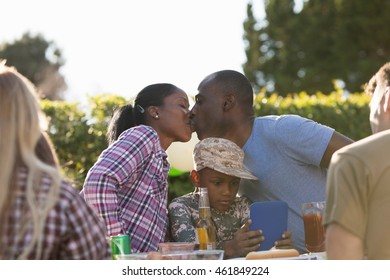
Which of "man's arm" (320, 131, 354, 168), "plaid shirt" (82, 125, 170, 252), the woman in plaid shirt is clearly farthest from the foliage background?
"man's arm" (320, 131, 354, 168)

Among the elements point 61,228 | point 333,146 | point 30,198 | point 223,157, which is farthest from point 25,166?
point 333,146

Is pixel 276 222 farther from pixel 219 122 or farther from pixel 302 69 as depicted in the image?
pixel 302 69

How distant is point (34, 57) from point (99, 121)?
34450 mm

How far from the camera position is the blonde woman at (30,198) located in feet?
9.29

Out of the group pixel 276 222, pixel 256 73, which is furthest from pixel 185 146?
pixel 256 73

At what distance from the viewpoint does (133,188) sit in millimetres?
4406

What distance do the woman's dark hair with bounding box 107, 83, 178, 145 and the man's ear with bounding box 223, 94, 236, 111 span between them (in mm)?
312

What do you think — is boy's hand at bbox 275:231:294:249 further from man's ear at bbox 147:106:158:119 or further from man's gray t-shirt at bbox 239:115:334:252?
man's ear at bbox 147:106:158:119

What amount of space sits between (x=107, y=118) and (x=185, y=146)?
2568 millimetres

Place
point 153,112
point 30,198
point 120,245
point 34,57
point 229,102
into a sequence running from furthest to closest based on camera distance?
point 34,57, point 229,102, point 153,112, point 120,245, point 30,198

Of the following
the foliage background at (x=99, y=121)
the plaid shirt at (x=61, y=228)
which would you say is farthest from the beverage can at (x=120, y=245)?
the foliage background at (x=99, y=121)

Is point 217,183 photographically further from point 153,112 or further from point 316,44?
point 316,44

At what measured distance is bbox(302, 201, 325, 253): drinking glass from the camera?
13.9ft
